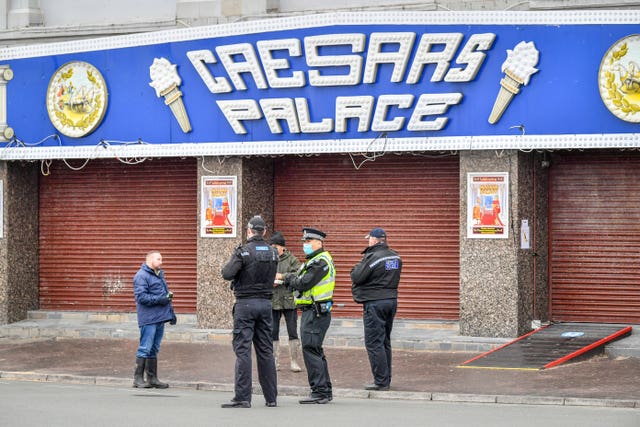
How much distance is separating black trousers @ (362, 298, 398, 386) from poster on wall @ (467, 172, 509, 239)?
4.62 meters

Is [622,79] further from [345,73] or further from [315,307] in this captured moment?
[315,307]

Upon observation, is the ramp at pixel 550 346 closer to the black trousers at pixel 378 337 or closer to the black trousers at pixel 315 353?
the black trousers at pixel 378 337

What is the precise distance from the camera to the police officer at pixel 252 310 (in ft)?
43.4

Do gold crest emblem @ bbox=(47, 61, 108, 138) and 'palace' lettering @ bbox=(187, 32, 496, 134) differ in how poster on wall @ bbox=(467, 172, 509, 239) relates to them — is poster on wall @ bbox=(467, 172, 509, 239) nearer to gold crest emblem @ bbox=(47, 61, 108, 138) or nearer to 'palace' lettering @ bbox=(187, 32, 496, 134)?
'palace' lettering @ bbox=(187, 32, 496, 134)

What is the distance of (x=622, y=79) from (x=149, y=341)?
26.6 ft

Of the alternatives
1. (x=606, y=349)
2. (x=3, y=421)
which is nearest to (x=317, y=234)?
(x=3, y=421)

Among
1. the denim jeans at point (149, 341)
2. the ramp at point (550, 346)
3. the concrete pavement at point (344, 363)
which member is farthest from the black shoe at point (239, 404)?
the ramp at point (550, 346)

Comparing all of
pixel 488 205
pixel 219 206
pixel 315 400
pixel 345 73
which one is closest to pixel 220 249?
pixel 219 206

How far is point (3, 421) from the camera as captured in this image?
11.9 m

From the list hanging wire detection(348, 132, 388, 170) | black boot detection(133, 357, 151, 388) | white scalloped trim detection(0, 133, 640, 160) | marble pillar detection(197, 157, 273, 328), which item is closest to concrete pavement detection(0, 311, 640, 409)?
marble pillar detection(197, 157, 273, 328)

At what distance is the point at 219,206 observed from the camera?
20859 mm

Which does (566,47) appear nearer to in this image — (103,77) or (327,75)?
(327,75)

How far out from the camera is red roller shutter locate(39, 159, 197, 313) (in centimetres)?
2208

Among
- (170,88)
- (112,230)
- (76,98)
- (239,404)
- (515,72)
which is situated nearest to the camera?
(239,404)
